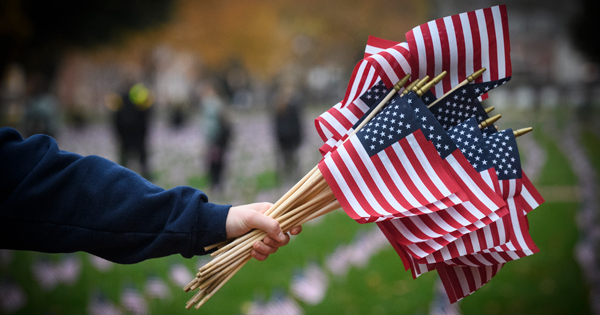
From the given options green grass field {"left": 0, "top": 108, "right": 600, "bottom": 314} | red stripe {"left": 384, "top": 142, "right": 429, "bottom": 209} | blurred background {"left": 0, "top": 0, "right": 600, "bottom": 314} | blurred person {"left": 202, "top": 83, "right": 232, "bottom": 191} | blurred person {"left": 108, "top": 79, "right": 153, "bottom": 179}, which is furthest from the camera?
blurred person {"left": 108, "top": 79, "right": 153, "bottom": 179}

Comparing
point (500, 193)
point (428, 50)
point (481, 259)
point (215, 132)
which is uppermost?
point (215, 132)

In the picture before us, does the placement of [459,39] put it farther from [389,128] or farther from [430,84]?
[389,128]

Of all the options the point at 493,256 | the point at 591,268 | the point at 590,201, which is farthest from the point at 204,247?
the point at 590,201

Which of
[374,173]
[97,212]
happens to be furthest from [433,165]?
[97,212]

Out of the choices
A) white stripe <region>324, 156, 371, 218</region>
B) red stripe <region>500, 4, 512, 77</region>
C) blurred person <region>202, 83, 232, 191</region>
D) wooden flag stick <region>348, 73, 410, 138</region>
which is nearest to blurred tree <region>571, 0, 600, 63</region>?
blurred person <region>202, 83, 232, 191</region>

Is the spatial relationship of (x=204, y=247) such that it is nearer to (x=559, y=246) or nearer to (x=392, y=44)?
(x=392, y=44)

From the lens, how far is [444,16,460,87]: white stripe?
2.05 metres

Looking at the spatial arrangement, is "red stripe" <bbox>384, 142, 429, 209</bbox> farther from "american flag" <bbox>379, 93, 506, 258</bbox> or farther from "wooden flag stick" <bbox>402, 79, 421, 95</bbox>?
"wooden flag stick" <bbox>402, 79, 421, 95</bbox>

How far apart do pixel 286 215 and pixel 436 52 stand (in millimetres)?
1007

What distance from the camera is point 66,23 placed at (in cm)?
2538

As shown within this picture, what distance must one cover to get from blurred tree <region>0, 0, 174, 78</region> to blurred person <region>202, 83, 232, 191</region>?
16352 millimetres

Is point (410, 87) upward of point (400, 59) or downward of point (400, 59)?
downward

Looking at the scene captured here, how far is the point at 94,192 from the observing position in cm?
196

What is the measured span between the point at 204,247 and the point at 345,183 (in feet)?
2.38
